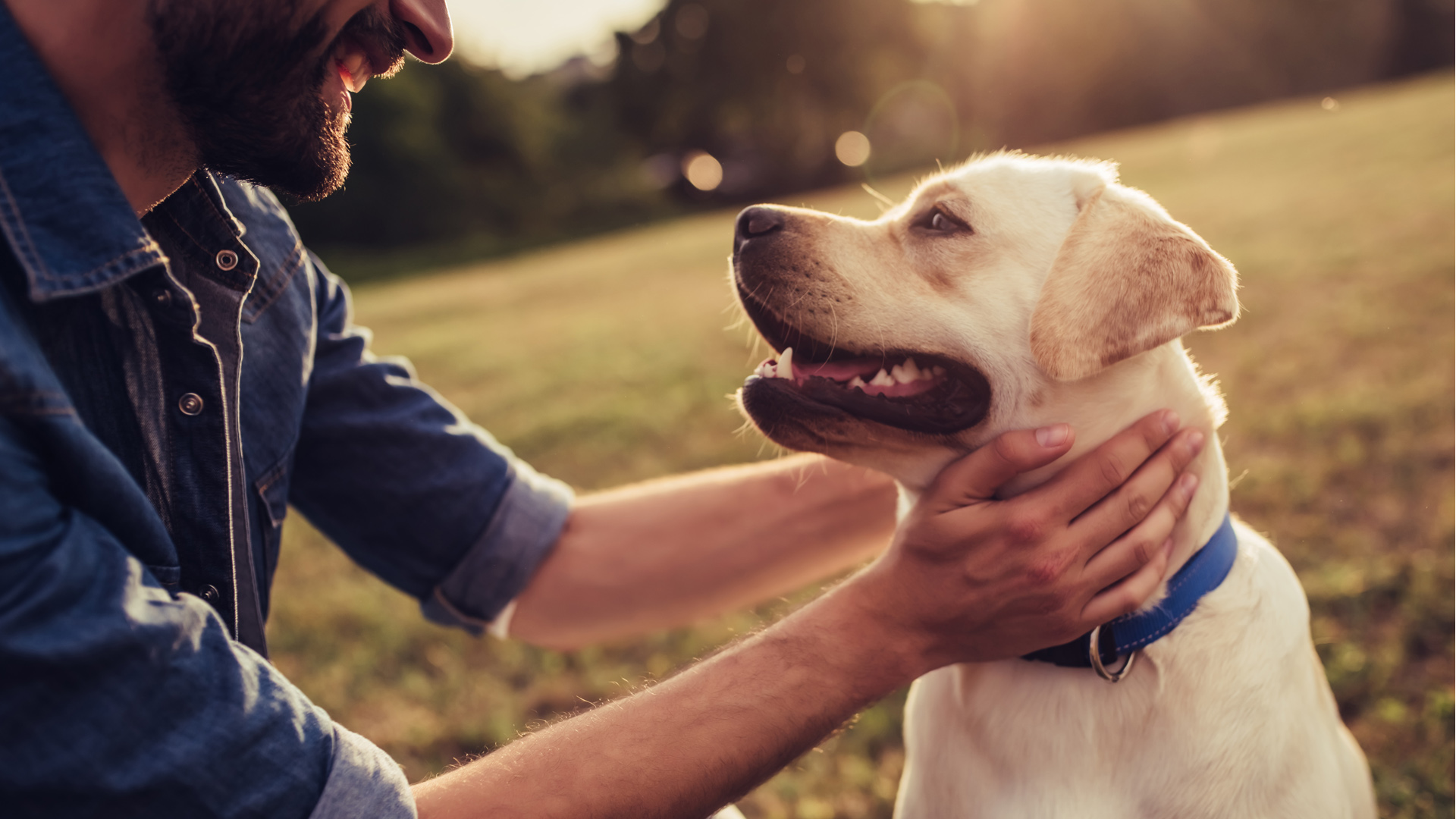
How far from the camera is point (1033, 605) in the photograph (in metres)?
1.86

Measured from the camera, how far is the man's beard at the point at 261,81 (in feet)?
5.47

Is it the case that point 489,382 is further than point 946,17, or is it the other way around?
point 946,17

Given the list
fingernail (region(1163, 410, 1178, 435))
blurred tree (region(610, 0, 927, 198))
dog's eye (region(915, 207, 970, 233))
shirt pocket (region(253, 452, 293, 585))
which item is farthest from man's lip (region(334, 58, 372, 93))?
blurred tree (region(610, 0, 927, 198))

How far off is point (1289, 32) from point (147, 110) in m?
46.5

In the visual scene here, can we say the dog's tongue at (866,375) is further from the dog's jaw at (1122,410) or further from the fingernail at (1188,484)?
the fingernail at (1188,484)

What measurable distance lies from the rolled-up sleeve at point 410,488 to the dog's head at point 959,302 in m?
0.75

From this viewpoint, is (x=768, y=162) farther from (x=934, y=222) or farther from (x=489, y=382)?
(x=934, y=222)

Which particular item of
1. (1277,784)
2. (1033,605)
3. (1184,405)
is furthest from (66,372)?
(1277,784)

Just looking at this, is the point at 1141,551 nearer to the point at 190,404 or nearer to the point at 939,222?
the point at 939,222

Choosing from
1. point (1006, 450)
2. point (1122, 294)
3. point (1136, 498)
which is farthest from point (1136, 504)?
point (1122, 294)

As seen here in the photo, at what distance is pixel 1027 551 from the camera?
6.07 feet

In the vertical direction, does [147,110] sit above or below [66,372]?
above

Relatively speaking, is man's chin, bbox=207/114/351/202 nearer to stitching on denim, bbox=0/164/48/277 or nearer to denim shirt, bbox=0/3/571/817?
denim shirt, bbox=0/3/571/817

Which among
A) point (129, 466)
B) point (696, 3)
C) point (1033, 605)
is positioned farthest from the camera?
point (696, 3)
